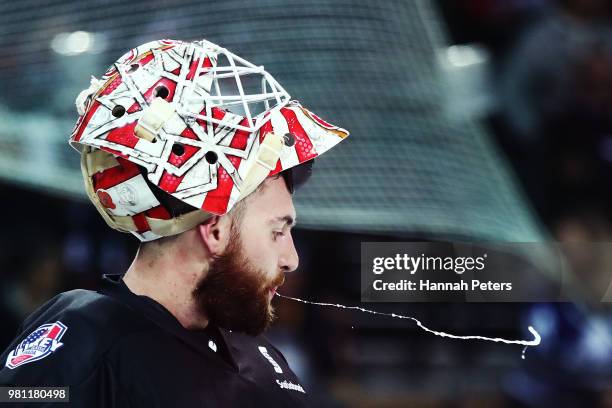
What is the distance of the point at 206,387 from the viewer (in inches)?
46.1

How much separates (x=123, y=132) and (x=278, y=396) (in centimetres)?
45

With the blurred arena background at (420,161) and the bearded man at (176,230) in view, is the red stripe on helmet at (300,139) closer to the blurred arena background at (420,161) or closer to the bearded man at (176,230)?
the bearded man at (176,230)

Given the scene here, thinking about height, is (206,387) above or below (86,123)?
below

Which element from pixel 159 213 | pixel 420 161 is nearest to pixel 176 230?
pixel 159 213

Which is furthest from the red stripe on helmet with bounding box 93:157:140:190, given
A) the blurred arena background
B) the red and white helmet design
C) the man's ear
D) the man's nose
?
the blurred arena background

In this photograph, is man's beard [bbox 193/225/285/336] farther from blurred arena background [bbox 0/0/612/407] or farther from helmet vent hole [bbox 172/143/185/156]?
blurred arena background [bbox 0/0/612/407]

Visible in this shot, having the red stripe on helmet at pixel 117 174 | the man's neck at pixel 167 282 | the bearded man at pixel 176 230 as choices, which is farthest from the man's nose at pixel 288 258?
the red stripe on helmet at pixel 117 174

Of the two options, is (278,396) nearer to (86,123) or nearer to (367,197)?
(86,123)

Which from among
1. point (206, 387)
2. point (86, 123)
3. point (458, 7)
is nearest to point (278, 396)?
point (206, 387)

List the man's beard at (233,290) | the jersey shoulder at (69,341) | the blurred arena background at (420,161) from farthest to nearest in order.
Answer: the blurred arena background at (420,161), the man's beard at (233,290), the jersey shoulder at (69,341)

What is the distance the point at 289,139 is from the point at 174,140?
152 mm

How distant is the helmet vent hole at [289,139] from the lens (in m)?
1.17

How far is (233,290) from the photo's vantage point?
120 centimetres

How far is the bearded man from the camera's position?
111 cm
